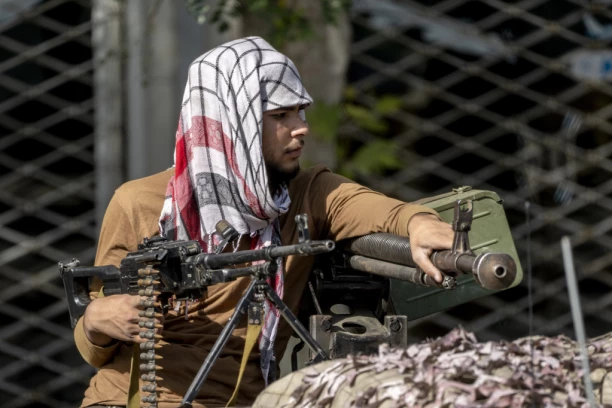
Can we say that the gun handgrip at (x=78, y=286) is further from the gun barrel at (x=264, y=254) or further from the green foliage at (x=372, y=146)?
the green foliage at (x=372, y=146)

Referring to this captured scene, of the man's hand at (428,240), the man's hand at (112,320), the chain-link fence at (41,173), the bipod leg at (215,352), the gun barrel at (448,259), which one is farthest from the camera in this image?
the chain-link fence at (41,173)

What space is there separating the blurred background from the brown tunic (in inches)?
88.5

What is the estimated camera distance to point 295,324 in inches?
106

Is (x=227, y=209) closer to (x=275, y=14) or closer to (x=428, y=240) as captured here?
(x=428, y=240)

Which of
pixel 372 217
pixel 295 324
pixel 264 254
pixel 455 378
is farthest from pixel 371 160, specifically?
pixel 455 378

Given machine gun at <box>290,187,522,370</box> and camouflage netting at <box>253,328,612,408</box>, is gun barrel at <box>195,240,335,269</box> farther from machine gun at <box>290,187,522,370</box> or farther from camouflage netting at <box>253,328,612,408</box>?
machine gun at <box>290,187,522,370</box>

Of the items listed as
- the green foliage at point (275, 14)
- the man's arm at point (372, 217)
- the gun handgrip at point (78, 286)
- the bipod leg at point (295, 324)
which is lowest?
the bipod leg at point (295, 324)

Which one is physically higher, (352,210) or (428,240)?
(352,210)

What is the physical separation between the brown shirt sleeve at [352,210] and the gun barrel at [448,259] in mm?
35

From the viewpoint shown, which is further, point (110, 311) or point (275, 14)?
point (275, 14)

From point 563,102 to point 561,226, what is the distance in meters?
0.65

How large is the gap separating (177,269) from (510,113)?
3.54 metres

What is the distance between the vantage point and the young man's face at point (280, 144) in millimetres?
3176

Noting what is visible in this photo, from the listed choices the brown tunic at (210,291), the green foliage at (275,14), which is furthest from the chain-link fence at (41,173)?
the brown tunic at (210,291)
